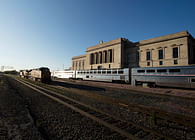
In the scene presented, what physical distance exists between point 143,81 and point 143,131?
45.9 feet

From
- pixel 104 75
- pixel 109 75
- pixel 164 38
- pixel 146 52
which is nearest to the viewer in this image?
pixel 109 75

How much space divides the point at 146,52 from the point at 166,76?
104ft

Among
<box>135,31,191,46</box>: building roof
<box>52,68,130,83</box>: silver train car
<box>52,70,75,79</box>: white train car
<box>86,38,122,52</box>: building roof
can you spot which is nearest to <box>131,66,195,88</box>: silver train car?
<box>52,68,130,83</box>: silver train car

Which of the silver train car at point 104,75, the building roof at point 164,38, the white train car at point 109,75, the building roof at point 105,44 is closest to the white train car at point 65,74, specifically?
the silver train car at point 104,75

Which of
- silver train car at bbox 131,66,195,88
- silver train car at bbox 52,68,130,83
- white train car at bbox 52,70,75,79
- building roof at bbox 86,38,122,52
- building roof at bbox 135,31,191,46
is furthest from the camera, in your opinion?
building roof at bbox 86,38,122,52

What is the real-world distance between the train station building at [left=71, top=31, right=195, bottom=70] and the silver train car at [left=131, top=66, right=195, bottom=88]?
25681mm

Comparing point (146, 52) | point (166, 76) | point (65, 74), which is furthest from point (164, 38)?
point (65, 74)

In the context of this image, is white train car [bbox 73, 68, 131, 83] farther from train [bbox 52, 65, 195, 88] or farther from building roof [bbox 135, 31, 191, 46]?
building roof [bbox 135, 31, 191, 46]

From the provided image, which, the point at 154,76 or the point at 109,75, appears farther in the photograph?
the point at 109,75

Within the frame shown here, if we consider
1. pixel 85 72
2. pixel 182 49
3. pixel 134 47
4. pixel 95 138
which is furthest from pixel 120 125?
pixel 134 47

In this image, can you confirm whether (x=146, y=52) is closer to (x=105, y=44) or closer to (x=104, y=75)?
(x=105, y=44)

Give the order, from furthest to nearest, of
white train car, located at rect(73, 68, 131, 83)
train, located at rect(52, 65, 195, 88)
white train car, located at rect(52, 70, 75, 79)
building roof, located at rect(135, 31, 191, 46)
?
1. white train car, located at rect(52, 70, 75, 79)
2. building roof, located at rect(135, 31, 191, 46)
3. white train car, located at rect(73, 68, 131, 83)
4. train, located at rect(52, 65, 195, 88)

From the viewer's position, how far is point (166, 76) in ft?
45.7

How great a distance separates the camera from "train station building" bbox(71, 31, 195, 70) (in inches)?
1324
